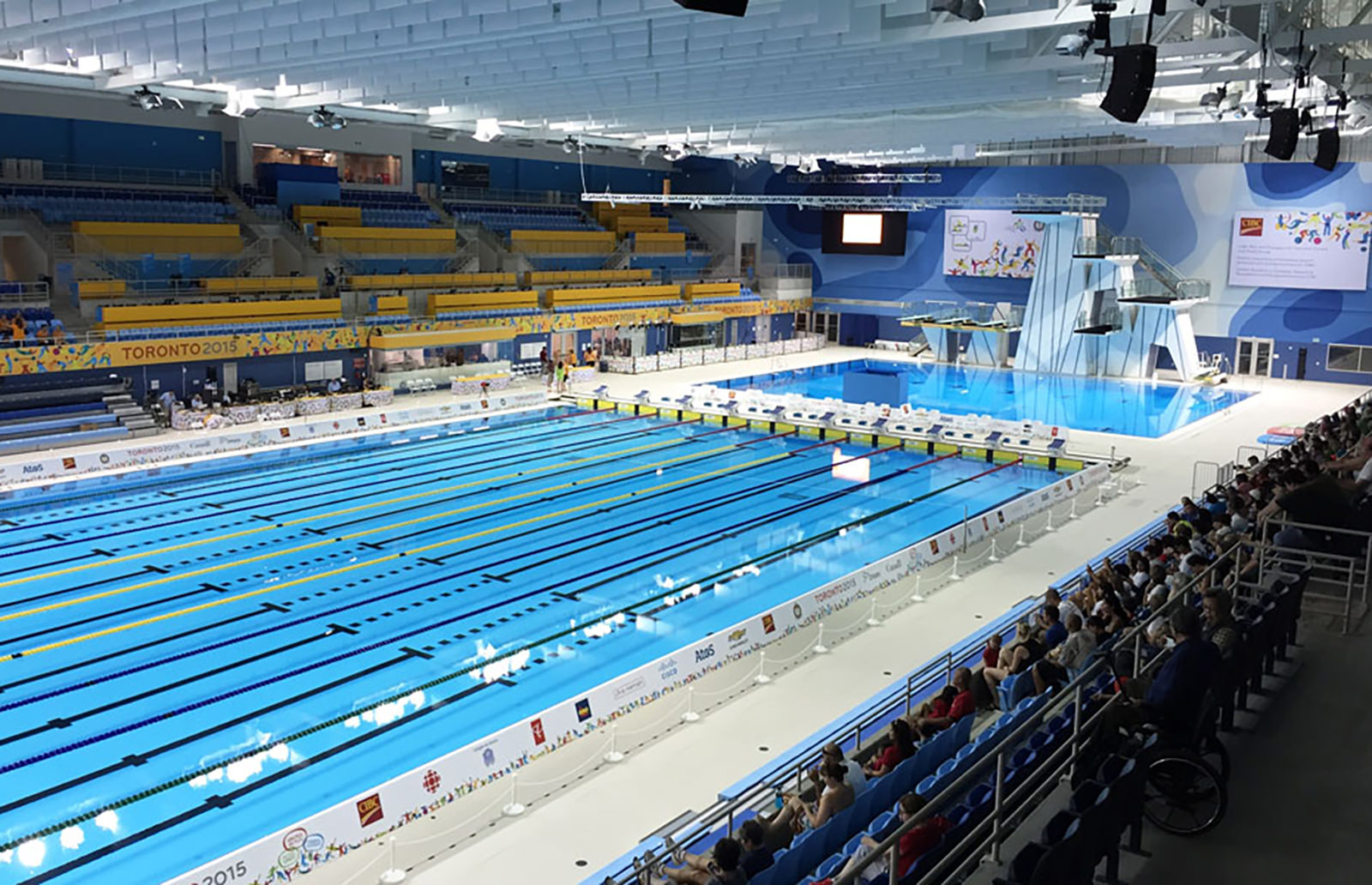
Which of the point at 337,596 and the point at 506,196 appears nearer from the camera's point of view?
the point at 337,596

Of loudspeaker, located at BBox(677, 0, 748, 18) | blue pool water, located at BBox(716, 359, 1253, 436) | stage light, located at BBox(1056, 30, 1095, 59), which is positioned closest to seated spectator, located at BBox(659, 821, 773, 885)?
loudspeaker, located at BBox(677, 0, 748, 18)

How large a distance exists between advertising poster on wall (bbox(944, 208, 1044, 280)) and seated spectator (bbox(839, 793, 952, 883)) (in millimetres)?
34613

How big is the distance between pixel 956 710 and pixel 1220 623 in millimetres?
1788

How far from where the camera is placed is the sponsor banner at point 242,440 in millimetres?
19188

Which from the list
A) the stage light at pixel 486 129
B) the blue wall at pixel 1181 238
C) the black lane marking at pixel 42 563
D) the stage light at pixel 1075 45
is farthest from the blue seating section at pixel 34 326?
the blue wall at pixel 1181 238

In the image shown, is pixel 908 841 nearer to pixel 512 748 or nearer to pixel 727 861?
pixel 727 861

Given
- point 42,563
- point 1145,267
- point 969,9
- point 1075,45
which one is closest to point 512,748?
point 969,9

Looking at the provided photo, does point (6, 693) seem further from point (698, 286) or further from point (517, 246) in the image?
point (698, 286)

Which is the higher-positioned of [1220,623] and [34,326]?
[34,326]

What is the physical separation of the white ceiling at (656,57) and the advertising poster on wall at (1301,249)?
9.25 metres

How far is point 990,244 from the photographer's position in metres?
39.8

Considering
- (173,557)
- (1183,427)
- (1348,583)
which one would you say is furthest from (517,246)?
(1348,583)

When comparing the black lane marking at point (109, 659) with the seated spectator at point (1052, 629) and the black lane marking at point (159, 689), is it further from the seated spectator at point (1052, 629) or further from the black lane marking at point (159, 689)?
the seated spectator at point (1052, 629)

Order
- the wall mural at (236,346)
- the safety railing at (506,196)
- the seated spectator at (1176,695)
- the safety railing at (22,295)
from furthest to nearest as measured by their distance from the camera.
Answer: the safety railing at (506,196)
the safety railing at (22,295)
the wall mural at (236,346)
the seated spectator at (1176,695)
